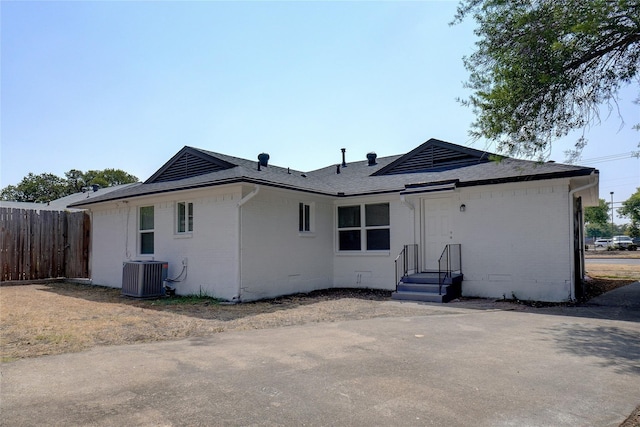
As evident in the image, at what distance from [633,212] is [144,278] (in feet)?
199

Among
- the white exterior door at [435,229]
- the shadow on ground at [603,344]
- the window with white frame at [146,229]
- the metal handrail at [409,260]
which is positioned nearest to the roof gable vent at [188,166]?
the window with white frame at [146,229]

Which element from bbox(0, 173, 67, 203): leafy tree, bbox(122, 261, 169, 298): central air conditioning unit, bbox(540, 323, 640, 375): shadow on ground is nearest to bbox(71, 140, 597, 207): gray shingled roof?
bbox(122, 261, 169, 298): central air conditioning unit

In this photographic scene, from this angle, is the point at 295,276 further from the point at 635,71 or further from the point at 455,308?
the point at 635,71

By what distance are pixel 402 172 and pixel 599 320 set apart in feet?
24.6

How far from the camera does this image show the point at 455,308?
907 centimetres

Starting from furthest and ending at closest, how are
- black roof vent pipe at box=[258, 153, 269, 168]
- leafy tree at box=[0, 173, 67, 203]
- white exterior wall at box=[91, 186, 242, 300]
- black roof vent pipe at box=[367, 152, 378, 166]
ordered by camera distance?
leafy tree at box=[0, 173, 67, 203]
black roof vent pipe at box=[367, 152, 378, 166]
black roof vent pipe at box=[258, 153, 269, 168]
white exterior wall at box=[91, 186, 242, 300]

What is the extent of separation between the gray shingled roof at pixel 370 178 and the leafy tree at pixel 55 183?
37028 millimetres

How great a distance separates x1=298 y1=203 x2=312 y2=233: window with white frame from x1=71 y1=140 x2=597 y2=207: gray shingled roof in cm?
69

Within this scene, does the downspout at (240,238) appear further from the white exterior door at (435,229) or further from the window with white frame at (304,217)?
the white exterior door at (435,229)

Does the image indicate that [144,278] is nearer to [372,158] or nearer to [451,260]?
[451,260]

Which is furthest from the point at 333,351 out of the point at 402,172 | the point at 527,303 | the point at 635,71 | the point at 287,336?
the point at 402,172

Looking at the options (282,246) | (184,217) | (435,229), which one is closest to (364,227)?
(435,229)

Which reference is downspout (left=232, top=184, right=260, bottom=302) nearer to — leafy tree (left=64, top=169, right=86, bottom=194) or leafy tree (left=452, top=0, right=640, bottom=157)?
leafy tree (left=452, top=0, right=640, bottom=157)

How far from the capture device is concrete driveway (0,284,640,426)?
3.38 m
